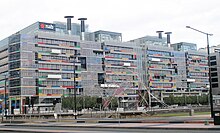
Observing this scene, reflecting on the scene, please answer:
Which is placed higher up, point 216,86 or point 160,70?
point 160,70

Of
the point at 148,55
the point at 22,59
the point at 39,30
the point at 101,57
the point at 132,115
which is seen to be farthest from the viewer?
the point at 148,55

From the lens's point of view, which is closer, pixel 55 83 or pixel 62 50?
pixel 55 83

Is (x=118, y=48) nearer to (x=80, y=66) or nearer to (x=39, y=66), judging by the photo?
(x=80, y=66)

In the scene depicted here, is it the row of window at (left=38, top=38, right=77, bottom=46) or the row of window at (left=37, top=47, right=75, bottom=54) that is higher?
the row of window at (left=38, top=38, right=77, bottom=46)

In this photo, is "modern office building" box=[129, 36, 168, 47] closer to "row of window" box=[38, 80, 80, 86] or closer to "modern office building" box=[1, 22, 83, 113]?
"modern office building" box=[1, 22, 83, 113]

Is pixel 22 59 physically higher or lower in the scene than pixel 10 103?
higher

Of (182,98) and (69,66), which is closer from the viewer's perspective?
(69,66)

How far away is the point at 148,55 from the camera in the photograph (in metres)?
182

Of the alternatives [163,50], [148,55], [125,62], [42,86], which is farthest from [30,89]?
[163,50]

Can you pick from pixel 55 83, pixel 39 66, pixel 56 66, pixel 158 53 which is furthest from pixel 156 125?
pixel 158 53

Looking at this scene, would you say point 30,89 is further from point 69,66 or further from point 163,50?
point 163,50

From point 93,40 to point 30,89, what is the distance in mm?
46638

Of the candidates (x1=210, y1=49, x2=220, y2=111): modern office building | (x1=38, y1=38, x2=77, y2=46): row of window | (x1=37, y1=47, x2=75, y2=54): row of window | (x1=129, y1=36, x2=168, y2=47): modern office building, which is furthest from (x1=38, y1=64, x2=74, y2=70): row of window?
(x1=210, y1=49, x2=220, y2=111): modern office building

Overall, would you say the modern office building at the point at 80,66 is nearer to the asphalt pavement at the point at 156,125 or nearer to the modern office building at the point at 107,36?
the modern office building at the point at 107,36
